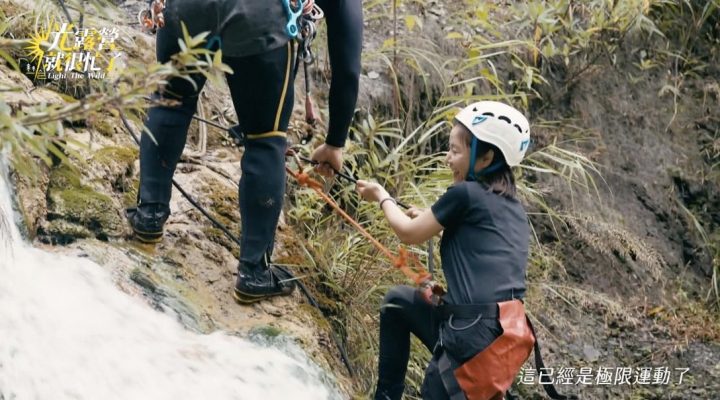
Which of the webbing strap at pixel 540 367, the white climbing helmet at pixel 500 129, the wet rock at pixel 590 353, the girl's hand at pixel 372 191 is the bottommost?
the wet rock at pixel 590 353

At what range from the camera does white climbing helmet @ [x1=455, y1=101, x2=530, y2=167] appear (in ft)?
11.8

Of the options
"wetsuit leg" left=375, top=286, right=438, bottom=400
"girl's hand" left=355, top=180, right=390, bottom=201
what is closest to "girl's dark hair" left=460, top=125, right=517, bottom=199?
"girl's hand" left=355, top=180, right=390, bottom=201

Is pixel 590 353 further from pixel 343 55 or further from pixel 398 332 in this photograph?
pixel 343 55

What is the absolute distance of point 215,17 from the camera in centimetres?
357

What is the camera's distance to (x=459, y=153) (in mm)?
3652

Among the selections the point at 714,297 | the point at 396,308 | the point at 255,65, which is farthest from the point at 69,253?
the point at 714,297

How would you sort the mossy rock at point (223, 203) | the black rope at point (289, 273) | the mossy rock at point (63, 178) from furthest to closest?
the mossy rock at point (223, 203) → the black rope at point (289, 273) → the mossy rock at point (63, 178)

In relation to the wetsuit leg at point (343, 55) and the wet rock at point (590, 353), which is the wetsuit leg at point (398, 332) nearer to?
the wetsuit leg at point (343, 55)

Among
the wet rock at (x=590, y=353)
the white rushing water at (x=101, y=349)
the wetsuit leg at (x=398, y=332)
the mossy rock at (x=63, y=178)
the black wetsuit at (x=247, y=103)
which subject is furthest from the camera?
the wet rock at (x=590, y=353)

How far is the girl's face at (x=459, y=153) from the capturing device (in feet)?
11.9

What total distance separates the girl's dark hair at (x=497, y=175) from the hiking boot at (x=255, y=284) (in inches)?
37.8

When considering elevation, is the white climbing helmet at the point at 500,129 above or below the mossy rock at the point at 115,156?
above

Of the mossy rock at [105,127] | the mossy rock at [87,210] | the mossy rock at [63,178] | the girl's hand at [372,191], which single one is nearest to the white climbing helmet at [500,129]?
the girl's hand at [372,191]

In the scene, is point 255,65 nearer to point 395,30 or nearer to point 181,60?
point 181,60
